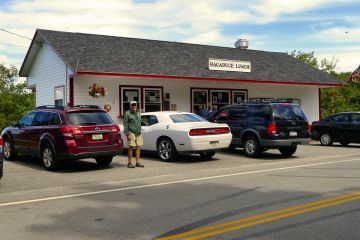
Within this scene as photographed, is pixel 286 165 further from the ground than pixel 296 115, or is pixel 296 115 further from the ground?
pixel 296 115

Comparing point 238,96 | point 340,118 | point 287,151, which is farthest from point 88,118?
point 238,96

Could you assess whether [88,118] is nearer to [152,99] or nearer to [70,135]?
[70,135]

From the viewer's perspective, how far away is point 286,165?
1292 cm

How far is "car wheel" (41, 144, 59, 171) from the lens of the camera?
458 inches

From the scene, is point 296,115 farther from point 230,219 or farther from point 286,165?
point 230,219

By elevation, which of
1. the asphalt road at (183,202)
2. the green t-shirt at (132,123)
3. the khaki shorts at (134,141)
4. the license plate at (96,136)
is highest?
the green t-shirt at (132,123)

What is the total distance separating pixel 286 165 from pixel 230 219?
6967 millimetres

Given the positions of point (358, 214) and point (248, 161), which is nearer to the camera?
point (358, 214)

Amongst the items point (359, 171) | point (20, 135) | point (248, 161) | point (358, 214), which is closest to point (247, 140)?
point (248, 161)

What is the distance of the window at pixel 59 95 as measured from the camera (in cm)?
2066

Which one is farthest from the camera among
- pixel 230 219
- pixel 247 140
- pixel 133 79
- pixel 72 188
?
pixel 133 79

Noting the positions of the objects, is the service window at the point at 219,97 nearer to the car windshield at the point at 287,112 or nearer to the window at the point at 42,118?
the car windshield at the point at 287,112

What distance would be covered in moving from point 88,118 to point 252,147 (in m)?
5.84

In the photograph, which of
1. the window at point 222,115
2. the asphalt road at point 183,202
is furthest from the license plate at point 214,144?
the window at point 222,115
